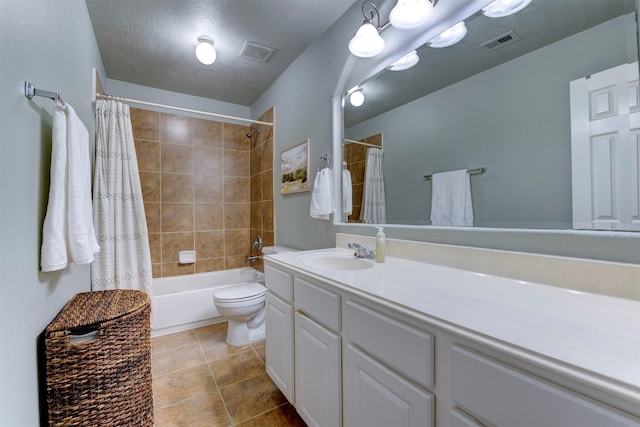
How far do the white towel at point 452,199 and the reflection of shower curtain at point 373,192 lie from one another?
0.34 m

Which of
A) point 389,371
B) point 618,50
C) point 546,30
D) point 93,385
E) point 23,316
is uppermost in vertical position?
point 546,30

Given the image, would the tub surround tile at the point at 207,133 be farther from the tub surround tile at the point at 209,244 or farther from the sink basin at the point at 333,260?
the sink basin at the point at 333,260

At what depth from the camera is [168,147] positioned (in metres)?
2.96

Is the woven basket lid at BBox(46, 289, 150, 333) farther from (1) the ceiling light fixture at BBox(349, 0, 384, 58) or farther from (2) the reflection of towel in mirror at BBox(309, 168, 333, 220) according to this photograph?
(1) the ceiling light fixture at BBox(349, 0, 384, 58)

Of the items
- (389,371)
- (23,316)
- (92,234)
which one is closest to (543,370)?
(389,371)

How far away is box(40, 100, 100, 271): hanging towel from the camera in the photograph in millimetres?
965

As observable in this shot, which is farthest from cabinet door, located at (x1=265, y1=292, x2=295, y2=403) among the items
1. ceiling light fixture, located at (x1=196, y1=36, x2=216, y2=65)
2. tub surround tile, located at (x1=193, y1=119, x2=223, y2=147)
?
tub surround tile, located at (x1=193, y1=119, x2=223, y2=147)

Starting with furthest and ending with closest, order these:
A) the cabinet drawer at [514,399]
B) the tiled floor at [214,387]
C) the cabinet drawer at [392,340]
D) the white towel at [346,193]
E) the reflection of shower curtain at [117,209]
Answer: the reflection of shower curtain at [117,209] → the white towel at [346,193] → the tiled floor at [214,387] → the cabinet drawer at [392,340] → the cabinet drawer at [514,399]

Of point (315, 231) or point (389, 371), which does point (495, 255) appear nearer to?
point (389, 371)

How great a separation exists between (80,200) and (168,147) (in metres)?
2.13

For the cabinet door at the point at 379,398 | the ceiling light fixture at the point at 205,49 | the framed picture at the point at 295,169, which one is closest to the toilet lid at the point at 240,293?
the framed picture at the point at 295,169

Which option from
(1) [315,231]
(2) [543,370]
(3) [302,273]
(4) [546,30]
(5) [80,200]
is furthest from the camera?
(1) [315,231]

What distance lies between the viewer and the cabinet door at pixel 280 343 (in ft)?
4.35

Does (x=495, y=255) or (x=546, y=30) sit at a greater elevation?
(x=546, y=30)
